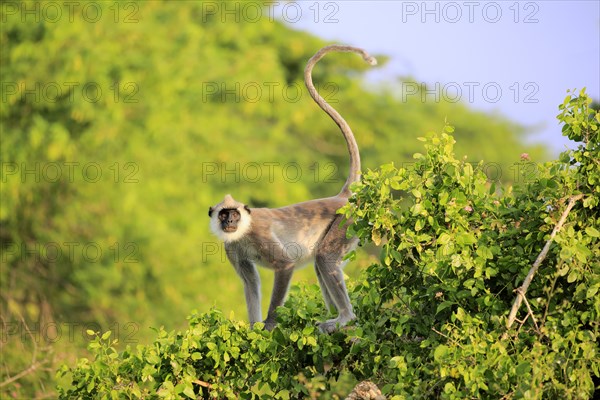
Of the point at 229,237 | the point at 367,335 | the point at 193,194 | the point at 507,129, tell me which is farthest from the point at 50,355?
the point at 507,129

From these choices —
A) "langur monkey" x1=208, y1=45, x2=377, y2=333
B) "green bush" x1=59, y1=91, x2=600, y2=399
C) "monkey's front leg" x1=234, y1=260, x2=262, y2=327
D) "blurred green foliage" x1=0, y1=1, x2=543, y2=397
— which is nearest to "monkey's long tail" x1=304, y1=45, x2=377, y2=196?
"langur monkey" x1=208, y1=45, x2=377, y2=333

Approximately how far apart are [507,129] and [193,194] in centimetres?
1265

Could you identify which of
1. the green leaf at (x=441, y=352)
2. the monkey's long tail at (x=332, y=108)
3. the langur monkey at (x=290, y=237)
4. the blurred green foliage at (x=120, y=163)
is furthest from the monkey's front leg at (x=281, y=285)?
the blurred green foliage at (x=120, y=163)

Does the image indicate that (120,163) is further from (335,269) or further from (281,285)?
(335,269)

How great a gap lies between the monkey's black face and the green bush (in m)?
1.19

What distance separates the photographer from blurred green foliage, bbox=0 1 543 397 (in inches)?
451

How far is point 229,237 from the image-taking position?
529cm

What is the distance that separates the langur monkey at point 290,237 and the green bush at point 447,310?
2.33 feet

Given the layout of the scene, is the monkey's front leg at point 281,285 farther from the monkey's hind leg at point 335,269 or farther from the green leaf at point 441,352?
Result: the green leaf at point 441,352

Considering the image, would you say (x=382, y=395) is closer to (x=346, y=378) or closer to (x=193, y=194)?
(x=346, y=378)

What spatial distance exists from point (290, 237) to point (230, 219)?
1.16 feet

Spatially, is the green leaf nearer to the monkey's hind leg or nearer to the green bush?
the green bush

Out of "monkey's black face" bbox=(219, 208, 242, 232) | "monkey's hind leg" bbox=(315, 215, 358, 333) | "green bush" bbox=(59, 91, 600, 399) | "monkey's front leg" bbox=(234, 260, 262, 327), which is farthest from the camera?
"monkey's black face" bbox=(219, 208, 242, 232)

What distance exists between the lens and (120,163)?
12227mm
